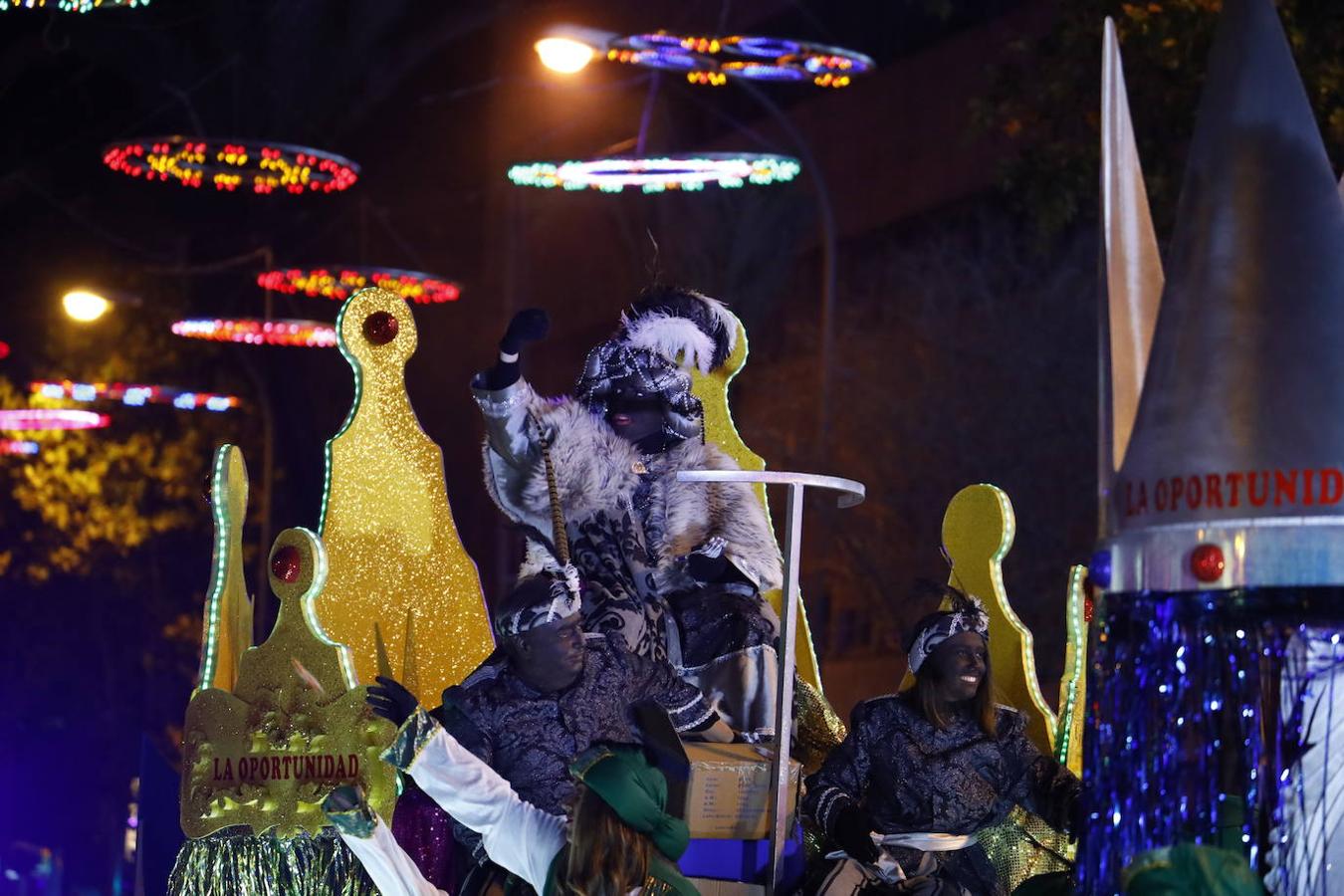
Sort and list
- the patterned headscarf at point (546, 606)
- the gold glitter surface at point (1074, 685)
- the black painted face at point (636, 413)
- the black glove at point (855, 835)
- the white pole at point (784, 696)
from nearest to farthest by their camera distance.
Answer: the patterned headscarf at point (546, 606) < the white pole at point (784, 696) < the black glove at point (855, 835) < the black painted face at point (636, 413) < the gold glitter surface at point (1074, 685)

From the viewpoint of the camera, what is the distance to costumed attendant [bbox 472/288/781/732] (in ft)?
20.7

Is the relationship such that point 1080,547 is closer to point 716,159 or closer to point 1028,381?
point 1028,381

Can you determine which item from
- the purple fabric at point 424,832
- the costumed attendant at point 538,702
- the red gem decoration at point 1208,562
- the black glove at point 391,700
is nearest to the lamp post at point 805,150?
the purple fabric at point 424,832

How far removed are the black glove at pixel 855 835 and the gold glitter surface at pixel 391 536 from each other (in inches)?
53.9

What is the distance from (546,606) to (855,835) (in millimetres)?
1153

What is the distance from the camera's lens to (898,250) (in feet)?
62.5

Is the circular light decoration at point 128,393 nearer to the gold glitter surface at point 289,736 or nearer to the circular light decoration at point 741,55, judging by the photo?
the circular light decoration at point 741,55

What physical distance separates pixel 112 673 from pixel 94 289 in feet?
12.9

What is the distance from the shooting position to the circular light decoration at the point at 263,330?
1481 centimetres

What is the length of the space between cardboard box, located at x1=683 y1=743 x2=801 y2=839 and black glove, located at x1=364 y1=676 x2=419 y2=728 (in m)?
0.75

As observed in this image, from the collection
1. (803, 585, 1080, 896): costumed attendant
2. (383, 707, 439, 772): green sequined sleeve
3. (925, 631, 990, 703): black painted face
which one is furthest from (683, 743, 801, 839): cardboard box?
(383, 707, 439, 772): green sequined sleeve

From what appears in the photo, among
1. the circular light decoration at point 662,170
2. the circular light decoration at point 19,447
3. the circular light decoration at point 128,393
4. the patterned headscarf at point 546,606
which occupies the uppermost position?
the circular light decoration at point 662,170

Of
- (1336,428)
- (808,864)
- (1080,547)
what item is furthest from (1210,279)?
(1080,547)

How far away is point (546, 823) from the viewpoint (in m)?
5.13
